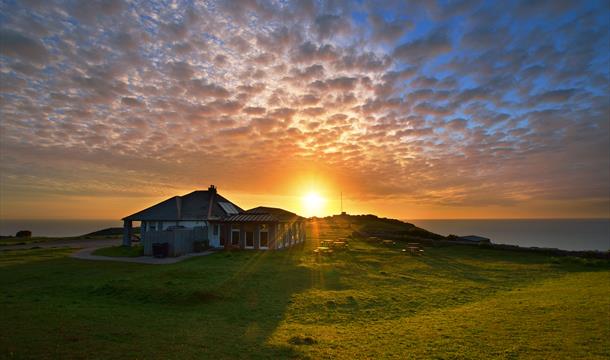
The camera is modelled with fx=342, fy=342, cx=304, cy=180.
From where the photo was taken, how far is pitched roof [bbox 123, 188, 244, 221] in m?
39.5

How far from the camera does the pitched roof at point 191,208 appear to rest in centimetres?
3953

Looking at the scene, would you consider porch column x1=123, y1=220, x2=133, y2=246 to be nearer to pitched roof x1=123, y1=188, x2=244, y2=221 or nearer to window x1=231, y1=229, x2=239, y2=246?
pitched roof x1=123, y1=188, x2=244, y2=221

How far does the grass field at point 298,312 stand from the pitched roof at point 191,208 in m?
12.2

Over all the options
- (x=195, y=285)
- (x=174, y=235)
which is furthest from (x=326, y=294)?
(x=174, y=235)

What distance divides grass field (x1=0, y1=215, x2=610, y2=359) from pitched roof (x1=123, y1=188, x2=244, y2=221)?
12.2m

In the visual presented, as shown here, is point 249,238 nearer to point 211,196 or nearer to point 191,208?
point 191,208

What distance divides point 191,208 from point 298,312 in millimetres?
30038

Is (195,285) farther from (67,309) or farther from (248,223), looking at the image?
(248,223)

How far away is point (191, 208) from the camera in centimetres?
4150

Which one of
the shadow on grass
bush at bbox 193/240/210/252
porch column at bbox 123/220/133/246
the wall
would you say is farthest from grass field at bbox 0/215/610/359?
porch column at bbox 123/220/133/246

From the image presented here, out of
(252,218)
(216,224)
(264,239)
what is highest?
(252,218)

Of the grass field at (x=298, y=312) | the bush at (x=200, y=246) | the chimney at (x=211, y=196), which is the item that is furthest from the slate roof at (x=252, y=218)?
the grass field at (x=298, y=312)

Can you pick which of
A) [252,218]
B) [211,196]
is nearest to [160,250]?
[252,218]

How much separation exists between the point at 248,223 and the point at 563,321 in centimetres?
3075
